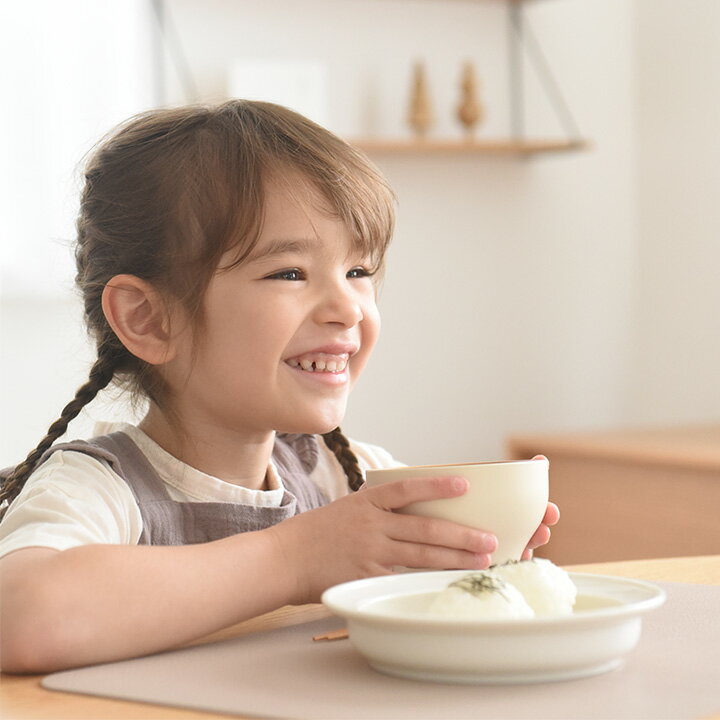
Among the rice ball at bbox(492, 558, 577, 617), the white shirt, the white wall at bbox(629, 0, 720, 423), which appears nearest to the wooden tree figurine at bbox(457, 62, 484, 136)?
the white wall at bbox(629, 0, 720, 423)

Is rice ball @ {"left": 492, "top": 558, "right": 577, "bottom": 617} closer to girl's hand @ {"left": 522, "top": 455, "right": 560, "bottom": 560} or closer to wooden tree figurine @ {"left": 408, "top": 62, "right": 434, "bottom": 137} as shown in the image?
girl's hand @ {"left": 522, "top": 455, "right": 560, "bottom": 560}

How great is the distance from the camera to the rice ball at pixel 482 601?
0.62m

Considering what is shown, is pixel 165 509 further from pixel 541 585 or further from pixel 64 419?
pixel 541 585

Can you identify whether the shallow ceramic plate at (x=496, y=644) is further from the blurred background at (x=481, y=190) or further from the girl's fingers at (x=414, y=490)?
the blurred background at (x=481, y=190)

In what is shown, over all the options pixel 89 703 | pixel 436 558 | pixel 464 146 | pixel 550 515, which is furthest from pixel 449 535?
pixel 464 146

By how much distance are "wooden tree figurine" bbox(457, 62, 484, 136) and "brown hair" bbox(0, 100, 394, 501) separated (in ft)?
5.53

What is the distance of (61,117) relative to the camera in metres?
2.48

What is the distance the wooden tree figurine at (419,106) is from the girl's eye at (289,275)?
1.79m

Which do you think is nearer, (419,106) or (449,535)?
(449,535)

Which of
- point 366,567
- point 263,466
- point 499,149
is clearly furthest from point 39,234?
point 366,567

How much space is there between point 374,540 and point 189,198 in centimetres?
47

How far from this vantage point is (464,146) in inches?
112

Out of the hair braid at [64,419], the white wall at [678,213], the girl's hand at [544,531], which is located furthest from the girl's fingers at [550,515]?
the white wall at [678,213]

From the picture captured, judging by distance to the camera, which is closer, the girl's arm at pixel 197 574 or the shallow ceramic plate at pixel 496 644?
the shallow ceramic plate at pixel 496 644
